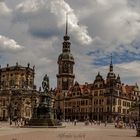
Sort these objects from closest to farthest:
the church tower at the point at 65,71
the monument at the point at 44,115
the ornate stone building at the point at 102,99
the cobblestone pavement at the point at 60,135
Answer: the cobblestone pavement at the point at 60,135 → the monument at the point at 44,115 → the ornate stone building at the point at 102,99 → the church tower at the point at 65,71

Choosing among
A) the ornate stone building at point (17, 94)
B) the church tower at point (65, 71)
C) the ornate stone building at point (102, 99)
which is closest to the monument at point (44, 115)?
the ornate stone building at point (17, 94)

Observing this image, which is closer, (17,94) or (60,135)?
(60,135)

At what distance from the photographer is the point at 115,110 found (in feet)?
371

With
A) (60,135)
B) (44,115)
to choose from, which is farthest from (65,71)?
(60,135)

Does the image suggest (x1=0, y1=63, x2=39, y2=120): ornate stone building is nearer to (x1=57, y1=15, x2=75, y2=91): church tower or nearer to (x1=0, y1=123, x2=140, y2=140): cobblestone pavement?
(x1=57, y1=15, x2=75, y2=91): church tower

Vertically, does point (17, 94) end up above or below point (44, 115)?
above

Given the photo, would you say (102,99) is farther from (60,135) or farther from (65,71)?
(60,135)

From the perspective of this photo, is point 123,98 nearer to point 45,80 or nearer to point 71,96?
point 71,96

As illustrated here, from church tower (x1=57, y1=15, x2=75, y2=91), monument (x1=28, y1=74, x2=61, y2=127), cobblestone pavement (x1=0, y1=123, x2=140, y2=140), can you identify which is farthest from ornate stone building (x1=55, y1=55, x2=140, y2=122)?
cobblestone pavement (x1=0, y1=123, x2=140, y2=140)

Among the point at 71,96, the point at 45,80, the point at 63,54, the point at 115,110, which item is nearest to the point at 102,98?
the point at 115,110

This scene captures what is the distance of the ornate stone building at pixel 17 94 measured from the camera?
106 m

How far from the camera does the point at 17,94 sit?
107312 millimetres

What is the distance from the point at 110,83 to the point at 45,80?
204 feet

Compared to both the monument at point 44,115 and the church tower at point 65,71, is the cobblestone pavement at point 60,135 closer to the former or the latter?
the monument at point 44,115
